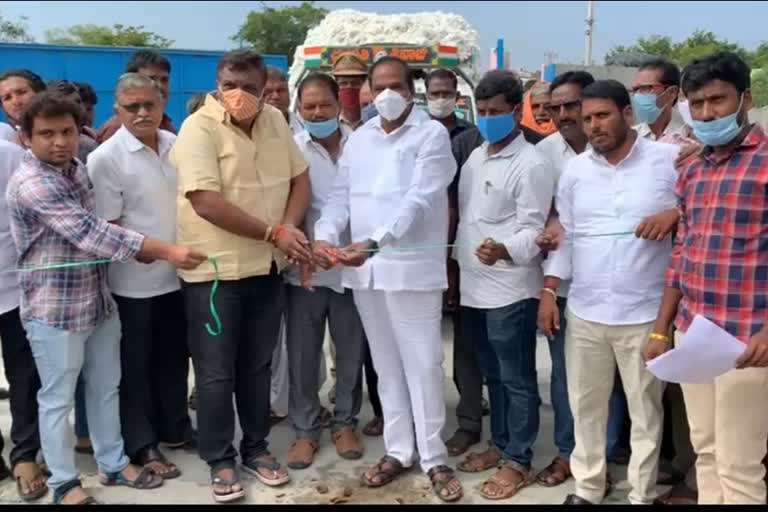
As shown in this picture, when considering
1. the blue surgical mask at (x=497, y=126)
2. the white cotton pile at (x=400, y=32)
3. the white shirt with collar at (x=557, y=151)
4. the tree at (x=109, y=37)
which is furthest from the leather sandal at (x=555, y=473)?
the tree at (x=109, y=37)

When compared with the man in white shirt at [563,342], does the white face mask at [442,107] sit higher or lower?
higher

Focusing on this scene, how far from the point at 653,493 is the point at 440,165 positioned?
1717mm

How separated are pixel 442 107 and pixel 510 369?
1.60 meters

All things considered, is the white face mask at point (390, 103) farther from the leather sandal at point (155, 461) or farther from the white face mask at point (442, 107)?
the leather sandal at point (155, 461)

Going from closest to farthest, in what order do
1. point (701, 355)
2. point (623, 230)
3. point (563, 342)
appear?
point (701, 355), point (623, 230), point (563, 342)

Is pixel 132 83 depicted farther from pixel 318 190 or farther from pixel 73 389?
pixel 73 389

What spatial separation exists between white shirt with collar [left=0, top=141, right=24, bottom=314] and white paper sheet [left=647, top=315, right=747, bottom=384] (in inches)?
112

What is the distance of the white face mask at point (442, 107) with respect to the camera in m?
4.19

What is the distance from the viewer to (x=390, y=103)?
3350 mm

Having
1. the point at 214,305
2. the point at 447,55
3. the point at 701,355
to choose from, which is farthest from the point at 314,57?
the point at 701,355

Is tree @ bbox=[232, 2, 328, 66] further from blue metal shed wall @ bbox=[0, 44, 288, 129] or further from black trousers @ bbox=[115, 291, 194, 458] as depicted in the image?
black trousers @ bbox=[115, 291, 194, 458]

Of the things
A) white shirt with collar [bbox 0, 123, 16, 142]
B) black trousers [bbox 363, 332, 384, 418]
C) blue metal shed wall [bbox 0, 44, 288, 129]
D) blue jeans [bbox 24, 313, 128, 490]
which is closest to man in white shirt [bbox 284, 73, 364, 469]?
black trousers [bbox 363, 332, 384, 418]

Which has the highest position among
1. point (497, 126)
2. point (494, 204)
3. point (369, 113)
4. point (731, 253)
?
point (369, 113)

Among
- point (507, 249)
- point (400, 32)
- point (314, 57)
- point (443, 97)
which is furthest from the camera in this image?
point (400, 32)
